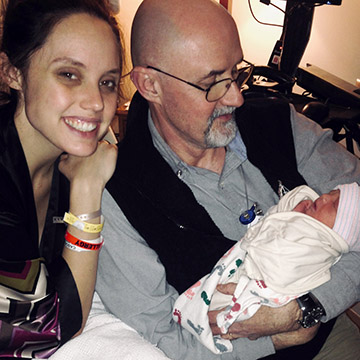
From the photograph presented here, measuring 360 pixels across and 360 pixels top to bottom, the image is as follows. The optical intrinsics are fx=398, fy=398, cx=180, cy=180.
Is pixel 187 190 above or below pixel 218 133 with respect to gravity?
below

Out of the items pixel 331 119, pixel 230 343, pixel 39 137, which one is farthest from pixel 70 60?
pixel 331 119

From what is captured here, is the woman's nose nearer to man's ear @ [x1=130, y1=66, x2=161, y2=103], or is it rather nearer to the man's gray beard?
man's ear @ [x1=130, y1=66, x2=161, y2=103]

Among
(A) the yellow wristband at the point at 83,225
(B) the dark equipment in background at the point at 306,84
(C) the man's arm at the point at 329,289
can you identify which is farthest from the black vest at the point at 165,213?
(B) the dark equipment in background at the point at 306,84

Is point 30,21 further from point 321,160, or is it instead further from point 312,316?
point 312,316

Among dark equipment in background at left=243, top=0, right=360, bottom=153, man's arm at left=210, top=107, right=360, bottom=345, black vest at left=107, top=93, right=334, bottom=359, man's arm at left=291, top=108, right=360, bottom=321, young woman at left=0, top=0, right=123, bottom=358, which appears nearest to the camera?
young woman at left=0, top=0, right=123, bottom=358

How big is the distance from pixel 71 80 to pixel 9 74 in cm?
25

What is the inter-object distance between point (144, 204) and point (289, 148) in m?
0.69

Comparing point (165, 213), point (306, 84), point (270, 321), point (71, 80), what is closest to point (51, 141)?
point (71, 80)

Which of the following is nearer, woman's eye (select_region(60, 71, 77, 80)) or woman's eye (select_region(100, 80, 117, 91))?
woman's eye (select_region(60, 71, 77, 80))

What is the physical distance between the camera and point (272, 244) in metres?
1.30

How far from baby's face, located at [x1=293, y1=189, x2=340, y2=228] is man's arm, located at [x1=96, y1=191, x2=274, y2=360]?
457mm

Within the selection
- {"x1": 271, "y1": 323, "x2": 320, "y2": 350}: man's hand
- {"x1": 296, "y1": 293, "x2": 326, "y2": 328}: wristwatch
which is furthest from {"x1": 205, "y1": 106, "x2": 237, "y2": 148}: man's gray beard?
{"x1": 271, "y1": 323, "x2": 320, "y2": 350}: man's hand

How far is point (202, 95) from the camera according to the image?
4.83 feet

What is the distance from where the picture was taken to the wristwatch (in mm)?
1338
